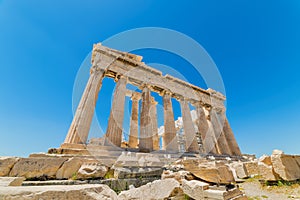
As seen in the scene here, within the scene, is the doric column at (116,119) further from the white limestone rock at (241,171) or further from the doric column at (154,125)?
the white limestone rock at (241,171)

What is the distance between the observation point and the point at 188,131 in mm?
15391

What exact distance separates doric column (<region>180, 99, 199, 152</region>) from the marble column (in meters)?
9.67

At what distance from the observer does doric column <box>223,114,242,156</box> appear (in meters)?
18.2

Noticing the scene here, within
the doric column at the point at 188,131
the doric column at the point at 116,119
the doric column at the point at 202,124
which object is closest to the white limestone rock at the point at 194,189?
the doric column at the point at 116,119

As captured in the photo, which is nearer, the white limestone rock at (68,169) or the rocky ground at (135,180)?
the rocky ground at (135,180)

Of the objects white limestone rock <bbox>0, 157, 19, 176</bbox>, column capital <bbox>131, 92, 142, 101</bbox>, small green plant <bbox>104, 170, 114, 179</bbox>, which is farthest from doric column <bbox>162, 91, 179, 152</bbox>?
white limestone rock <bbox>0, 157, 19, 176</bbox>

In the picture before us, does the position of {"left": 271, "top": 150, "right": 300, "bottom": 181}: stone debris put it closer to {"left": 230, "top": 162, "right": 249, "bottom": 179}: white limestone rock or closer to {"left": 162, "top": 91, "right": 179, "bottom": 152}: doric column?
{"left": 230, "top": 162, "right": 249, "bottom": 179}: white limestone rock

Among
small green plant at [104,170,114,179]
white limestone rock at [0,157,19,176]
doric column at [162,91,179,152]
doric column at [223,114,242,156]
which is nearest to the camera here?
white limestone rock at [0,157,19,176]

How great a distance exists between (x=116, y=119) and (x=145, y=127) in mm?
2769

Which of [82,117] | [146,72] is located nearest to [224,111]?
[146,72]

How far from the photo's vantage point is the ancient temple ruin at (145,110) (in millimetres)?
10750

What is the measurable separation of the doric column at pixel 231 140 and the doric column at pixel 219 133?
90 centimetres

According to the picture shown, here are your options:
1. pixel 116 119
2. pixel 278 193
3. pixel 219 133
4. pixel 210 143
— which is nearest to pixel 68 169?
pixel 278 193

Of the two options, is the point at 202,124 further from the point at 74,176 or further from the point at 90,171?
the point at 74,176
